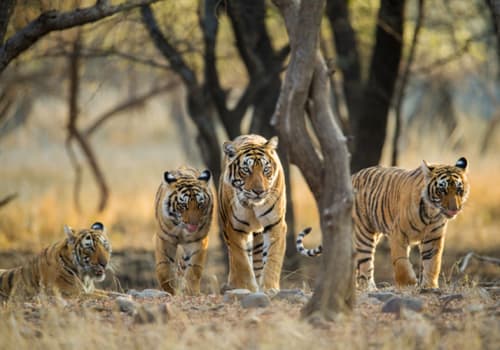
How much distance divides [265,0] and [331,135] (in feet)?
22.7

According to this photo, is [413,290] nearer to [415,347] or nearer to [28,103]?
[415,347]

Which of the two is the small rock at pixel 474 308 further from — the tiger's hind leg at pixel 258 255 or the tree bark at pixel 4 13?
the tree bark at pixel 4 13

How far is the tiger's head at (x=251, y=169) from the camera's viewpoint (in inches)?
308

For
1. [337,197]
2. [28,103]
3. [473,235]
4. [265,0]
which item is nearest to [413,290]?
[337,197]

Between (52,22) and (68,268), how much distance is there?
86.3 inches

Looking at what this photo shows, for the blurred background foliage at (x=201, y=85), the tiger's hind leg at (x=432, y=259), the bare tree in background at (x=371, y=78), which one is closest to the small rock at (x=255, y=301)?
the blurred background foliage at (x=201, y=85)

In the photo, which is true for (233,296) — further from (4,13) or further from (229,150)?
(4,13)

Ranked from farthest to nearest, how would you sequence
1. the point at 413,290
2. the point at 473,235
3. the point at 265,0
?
1. the point at 473,235
2. the point at 265,0
3. the point at 413,290

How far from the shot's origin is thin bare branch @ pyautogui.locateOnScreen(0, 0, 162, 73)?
7512 millimetres

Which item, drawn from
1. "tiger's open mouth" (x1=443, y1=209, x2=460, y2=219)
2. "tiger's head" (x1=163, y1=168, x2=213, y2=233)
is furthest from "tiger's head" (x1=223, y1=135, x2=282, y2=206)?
"tiger's open mouth" (x1=443, y1=209, x2=460, y2=219)

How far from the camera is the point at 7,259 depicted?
14023 mm

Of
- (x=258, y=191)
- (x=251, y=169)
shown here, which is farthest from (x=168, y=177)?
(x=258, y=191)

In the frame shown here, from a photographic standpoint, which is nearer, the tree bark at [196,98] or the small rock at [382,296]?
the small rock at [382,296]

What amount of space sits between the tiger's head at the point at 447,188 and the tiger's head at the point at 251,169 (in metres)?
1.30
